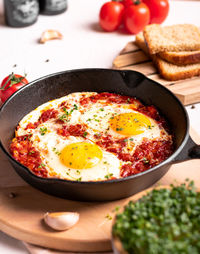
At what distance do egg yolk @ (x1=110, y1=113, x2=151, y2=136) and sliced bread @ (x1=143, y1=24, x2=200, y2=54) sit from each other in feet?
5.01

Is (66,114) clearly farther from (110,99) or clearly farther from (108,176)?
(108,176)

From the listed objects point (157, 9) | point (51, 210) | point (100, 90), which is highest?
point (157, 9)

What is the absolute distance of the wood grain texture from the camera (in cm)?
496

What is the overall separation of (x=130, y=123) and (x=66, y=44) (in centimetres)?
267

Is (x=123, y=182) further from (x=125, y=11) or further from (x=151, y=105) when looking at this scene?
(x=125, y=11)

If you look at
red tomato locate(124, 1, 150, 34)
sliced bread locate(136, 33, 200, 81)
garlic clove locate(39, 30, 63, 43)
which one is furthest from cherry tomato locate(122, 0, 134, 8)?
sliced bread locate(136, 33, 200, 81)

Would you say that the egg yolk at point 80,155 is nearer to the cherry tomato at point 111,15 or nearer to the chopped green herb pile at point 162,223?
the chopped green herb pile at point 162,223

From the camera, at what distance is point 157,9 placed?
6.48 m

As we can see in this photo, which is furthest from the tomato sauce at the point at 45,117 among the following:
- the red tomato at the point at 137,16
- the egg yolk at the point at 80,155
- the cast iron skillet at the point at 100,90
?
the red tomato at the point at 137,16

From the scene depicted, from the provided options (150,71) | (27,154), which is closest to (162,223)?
(27,154)

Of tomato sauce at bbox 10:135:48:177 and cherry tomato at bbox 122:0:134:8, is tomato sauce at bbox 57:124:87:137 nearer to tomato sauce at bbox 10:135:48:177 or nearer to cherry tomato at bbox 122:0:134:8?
tomato sauce at bbox 10:135:48:177

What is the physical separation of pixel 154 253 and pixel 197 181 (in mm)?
1348

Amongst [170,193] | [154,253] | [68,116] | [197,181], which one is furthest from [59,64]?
[154,253]

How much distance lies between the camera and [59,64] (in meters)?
5.88
